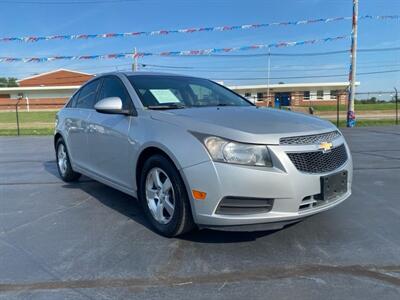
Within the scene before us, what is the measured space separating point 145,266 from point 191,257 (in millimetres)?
398

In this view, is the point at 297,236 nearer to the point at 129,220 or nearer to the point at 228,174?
the point at 228,174

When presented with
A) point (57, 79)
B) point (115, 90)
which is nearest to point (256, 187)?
point (115, 90)

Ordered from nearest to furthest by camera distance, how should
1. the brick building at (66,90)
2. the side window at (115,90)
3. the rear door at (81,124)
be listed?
1. the side window at (115,90)
2. the rear door at (81,124)
3. the brick building at (66,90)

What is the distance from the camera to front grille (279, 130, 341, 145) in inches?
124

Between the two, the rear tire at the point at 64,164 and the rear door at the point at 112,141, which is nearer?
the rear door at the point at 112,141

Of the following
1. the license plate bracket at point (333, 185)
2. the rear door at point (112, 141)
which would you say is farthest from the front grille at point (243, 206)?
the rear door at point (112, 141)

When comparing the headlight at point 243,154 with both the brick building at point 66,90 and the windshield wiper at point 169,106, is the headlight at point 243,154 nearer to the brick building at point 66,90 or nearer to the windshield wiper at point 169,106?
the windshield wiper at point 169,106

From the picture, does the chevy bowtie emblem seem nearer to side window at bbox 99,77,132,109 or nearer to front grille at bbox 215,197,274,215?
front grille at bbox 215,197,274,215

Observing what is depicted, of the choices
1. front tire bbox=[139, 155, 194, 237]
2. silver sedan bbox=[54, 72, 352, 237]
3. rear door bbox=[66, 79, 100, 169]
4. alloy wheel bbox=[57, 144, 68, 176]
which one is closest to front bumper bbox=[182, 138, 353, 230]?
silver sedan bbox=[54, 72, 352, 237]

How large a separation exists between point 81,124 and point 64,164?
122 cm

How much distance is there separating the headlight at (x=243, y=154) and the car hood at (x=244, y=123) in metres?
0.06

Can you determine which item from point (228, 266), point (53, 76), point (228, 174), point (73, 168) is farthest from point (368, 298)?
point (53, 76)

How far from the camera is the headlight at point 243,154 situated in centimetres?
307

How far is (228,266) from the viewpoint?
306cm
